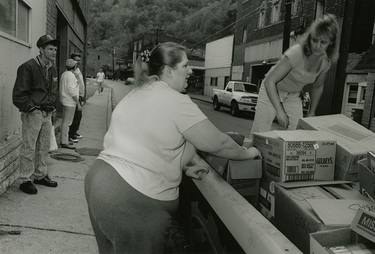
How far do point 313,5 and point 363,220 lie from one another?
950 inches

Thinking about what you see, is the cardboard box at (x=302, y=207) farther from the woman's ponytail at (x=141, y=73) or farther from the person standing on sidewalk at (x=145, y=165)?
the woman's ponytail at (x=141, y=73)

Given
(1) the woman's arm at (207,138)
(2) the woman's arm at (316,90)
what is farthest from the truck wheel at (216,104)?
(1) the woman's arm at (207,138)

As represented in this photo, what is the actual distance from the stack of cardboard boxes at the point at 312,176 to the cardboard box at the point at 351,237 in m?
0.13

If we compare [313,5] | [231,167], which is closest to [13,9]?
[231,167]

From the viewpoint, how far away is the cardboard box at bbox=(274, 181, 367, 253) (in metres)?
1.88

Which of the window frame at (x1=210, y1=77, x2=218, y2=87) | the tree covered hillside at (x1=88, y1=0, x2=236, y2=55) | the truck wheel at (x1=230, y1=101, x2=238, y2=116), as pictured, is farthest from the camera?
the tree covered hillside at (x1=88, y1=0, x2=236, y2=55)

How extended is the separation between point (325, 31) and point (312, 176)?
1325 millimetres

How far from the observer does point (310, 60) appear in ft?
11.5

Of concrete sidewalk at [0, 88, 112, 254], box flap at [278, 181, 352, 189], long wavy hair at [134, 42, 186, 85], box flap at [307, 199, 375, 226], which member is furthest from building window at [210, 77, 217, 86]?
box flap at [307, 199, 375, 226]

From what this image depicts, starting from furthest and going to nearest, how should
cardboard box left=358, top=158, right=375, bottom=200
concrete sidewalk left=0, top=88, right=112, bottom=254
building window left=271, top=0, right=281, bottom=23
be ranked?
1. building window left=271, top=0, right=281, bottom=23
2. concrete sidewalk left=0, top=88, right=112, bottom=254
3. cardboard box left=358, top=158, right=375, bottom=200

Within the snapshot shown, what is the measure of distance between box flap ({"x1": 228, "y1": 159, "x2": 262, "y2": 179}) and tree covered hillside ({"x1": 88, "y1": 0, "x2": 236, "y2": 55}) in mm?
59885

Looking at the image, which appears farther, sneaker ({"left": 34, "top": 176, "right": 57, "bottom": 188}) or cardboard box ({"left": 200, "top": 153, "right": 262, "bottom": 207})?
sneaker ({"left": 34, "top": 176, "right": 57, "bottom": 188})

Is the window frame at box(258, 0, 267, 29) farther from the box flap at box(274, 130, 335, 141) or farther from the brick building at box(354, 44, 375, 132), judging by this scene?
the box flap at box(274, 130, 335, 141)

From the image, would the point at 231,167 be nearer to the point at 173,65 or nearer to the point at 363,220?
the point at 173,65
